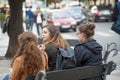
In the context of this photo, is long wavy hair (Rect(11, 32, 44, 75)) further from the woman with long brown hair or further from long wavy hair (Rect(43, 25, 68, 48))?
long wavy hair (Rect(43, 25, 68, 48))

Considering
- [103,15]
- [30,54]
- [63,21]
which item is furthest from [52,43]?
[103,15]

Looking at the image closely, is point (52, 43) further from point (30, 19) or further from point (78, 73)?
point (30, 19)

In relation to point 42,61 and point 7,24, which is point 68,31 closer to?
point 7,24

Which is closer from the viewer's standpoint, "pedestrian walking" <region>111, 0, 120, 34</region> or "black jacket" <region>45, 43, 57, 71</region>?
"black jacket" <region>45, 43, 57, 71</region>

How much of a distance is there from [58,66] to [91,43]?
55 centimetres

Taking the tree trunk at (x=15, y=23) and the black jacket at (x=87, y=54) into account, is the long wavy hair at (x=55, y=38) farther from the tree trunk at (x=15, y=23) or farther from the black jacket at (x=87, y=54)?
the tree trunk at (x=15, y=23)

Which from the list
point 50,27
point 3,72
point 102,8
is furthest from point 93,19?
point 50,27

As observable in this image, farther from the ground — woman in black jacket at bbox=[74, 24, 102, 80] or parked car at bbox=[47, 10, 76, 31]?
woman in black jacket at bbox=[74, 24, 102, 80]

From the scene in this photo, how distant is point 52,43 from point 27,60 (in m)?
0.99

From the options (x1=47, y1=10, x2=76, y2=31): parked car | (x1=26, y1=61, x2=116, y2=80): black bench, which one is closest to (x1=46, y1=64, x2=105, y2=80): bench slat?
(x1=26, y1=61, x2=116, y2=80): black bench

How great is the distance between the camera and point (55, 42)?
5918 mm

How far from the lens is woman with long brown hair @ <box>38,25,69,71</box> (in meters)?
5.81

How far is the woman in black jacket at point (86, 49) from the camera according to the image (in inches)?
224

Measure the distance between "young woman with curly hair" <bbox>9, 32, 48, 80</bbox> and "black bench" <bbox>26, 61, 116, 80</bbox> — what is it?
0.61 ft
